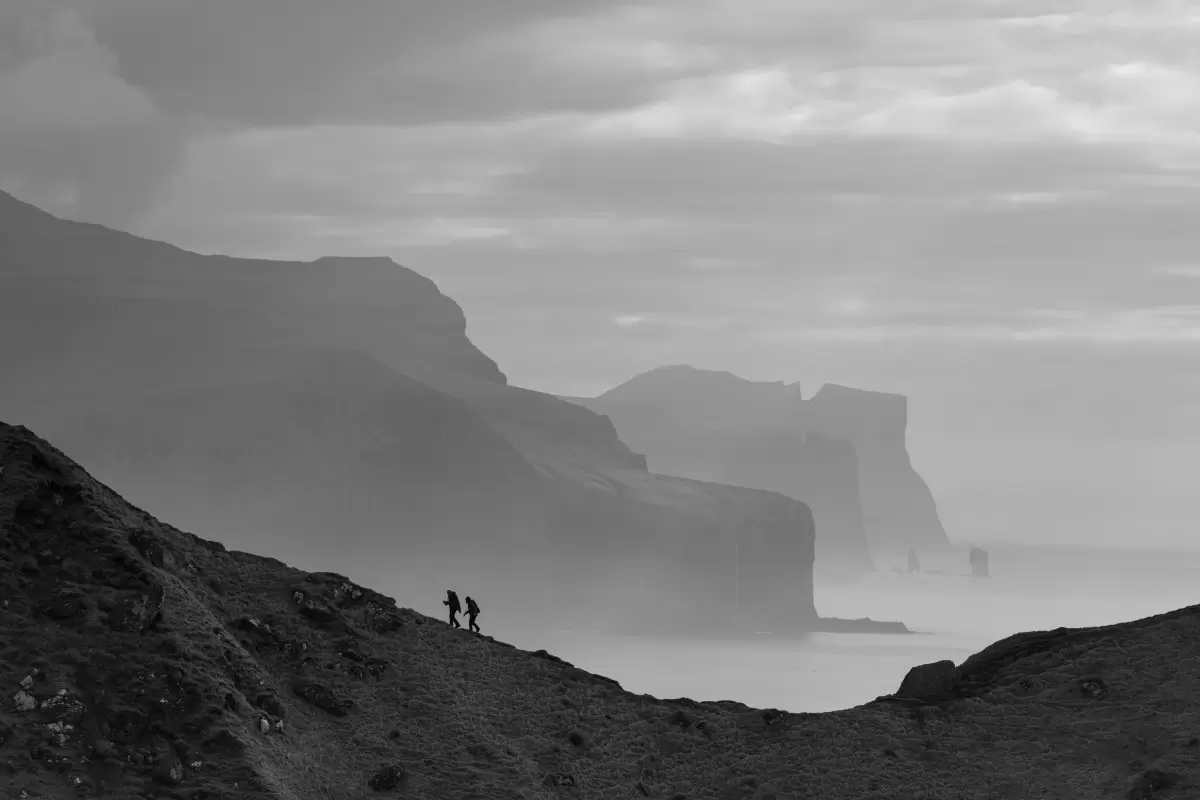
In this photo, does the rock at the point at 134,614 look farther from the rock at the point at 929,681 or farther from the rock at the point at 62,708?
the rock at the point at 929,681

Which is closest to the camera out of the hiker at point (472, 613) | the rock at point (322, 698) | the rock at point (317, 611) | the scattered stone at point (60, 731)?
the scattered stone at point (60, 731)

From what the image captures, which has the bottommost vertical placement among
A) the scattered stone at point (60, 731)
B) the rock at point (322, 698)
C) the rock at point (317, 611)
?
the scattered stone at point (60, 731)

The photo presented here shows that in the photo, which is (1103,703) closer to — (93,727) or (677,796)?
(677,796)

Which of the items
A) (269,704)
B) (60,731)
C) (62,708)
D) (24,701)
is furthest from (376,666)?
(24,701)

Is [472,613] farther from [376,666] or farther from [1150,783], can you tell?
[1150,783]

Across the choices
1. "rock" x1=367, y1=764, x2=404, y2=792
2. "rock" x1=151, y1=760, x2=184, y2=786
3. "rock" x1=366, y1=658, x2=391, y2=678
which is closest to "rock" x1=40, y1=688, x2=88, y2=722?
"rock" x1=151, y1=760, x2=184, y2=786

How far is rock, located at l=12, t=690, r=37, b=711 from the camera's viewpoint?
39000mm

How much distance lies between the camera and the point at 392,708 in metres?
48.7

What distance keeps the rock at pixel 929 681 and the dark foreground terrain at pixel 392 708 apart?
1.49 feet

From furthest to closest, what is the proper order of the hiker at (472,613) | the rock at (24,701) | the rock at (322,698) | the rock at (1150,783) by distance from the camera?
the hiker at (472,613) → the rock at (322,698) → the rock at (1150,783) → the rock at (24,701)

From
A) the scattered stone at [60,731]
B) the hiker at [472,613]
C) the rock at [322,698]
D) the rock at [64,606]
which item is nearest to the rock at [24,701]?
the scattered stone at [60,731]

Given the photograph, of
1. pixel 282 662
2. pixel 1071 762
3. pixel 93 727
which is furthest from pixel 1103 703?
pixel 93 727

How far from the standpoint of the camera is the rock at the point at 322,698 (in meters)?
47.2

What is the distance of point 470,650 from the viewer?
179 ft
